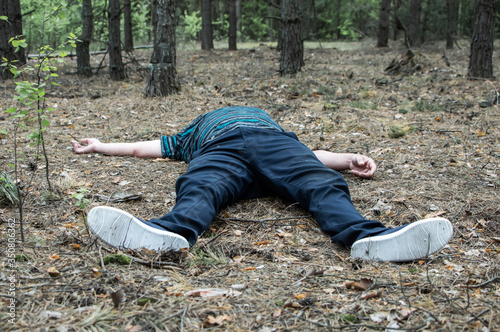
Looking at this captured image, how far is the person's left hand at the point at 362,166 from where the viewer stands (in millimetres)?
→ 3397

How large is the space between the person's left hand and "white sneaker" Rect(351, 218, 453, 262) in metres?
1.27

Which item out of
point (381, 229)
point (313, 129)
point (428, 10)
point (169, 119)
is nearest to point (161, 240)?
point (381, 229)

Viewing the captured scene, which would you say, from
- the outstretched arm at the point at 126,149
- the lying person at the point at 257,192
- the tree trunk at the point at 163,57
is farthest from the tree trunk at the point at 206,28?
the lying person at the point at 257,192

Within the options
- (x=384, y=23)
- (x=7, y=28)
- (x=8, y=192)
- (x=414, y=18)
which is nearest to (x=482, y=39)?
(x=8, y=192)

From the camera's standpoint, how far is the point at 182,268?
211 cm

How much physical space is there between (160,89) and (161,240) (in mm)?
5084

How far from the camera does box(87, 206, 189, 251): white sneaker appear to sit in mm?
2113

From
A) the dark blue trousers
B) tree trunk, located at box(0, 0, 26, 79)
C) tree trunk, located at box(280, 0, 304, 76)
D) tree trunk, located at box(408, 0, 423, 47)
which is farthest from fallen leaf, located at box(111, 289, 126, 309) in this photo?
tree trunk, located at box(408, 0, 423, 47)

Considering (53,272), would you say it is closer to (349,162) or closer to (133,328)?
(133,328)

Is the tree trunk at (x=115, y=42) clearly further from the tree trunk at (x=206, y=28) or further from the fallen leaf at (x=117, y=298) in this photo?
the fallen leaf at (x=117, y=298)

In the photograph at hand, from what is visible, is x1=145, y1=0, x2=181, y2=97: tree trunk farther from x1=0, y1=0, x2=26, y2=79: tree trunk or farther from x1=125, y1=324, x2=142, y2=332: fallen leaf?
x1=125, y1=324, x2=142, y2=332: fallen leaf

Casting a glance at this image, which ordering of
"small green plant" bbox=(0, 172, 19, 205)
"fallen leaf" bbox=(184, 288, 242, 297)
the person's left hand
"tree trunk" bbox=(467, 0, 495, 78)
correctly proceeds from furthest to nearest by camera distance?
"tree trunk" bbox=(467, 0, 495, 78), the person's left hand, "small green plant" bbox=(0, 172, 19, 205), "fallen leaf" bbox=(184, 288, 242, 297)

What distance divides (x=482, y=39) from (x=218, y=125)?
6190mm

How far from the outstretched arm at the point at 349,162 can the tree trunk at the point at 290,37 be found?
514 centimetres
